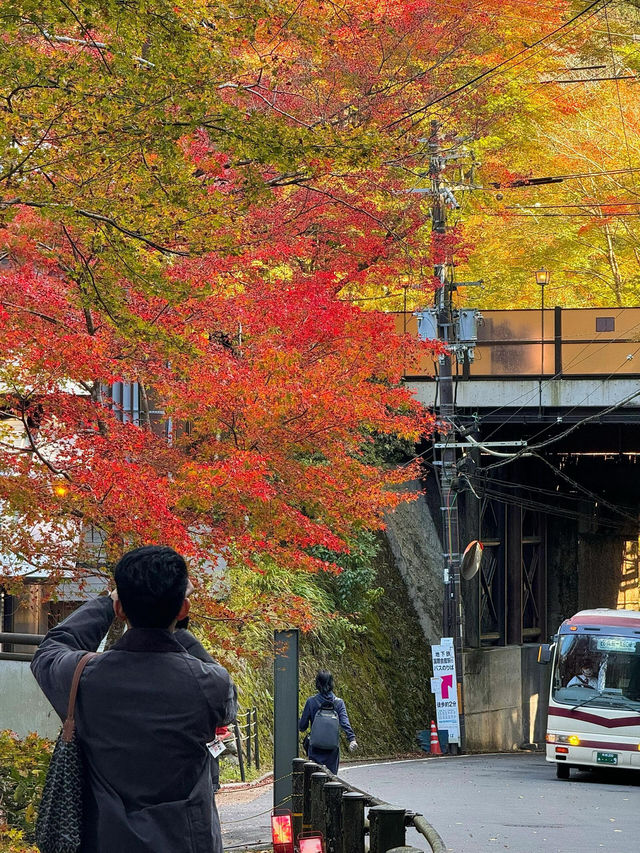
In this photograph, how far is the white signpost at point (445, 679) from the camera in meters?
25.7

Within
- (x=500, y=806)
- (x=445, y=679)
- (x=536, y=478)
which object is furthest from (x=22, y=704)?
(x=536, y=478)

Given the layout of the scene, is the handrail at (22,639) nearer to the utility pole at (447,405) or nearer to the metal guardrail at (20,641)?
the metal guardrail at (20,641)

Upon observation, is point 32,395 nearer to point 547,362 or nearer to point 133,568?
point 133,568

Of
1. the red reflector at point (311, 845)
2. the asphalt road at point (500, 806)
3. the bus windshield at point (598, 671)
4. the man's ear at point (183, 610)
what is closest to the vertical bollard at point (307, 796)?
the red reflector at point (311, 845)

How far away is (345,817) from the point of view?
791 centimetres

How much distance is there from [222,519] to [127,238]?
5537 mm

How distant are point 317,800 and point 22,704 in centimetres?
423

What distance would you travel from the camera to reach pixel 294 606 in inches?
604

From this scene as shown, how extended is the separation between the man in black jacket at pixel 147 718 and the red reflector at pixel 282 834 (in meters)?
5.94

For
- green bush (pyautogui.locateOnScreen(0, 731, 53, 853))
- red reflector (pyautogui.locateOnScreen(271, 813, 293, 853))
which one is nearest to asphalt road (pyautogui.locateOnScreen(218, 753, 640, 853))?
red reflector (pyautogui.locateOnScreen(271, 813, 293, 853))

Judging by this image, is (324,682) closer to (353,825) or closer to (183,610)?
(353,825)

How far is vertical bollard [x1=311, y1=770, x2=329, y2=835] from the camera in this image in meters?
8.99

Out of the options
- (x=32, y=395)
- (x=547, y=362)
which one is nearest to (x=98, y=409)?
(x=32, y=395)

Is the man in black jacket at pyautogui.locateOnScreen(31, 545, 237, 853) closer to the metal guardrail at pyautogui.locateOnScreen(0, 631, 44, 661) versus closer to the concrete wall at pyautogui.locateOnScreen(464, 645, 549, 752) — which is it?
the metal guardrail at pyautogui.locateOnScreen(0, 631, 44, 661)
